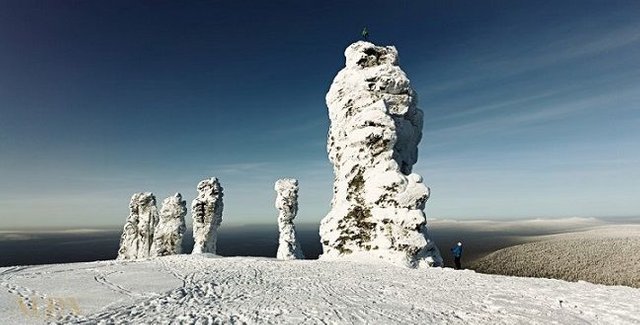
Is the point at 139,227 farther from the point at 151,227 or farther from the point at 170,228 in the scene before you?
the point at 170,228

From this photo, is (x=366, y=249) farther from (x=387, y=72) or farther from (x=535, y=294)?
(x=387, y=72)

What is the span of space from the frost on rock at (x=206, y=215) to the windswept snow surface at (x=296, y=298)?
73.8 ft

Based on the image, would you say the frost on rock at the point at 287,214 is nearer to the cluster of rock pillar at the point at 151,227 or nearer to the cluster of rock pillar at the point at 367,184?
the cluster of rock pillar at the point at 367,184

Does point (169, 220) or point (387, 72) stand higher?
point (387, 72)

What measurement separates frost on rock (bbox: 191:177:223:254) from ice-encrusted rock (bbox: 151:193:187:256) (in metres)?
1.55

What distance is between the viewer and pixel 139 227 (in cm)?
4559

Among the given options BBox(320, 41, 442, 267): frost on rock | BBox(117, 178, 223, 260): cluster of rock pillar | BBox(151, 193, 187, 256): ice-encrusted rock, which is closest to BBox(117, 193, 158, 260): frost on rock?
BBox(117, 178, 223, 260): cluster of rock pillar

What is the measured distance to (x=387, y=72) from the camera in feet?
109

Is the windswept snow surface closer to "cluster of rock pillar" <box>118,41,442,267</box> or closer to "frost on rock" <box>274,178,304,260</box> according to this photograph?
"cluster of rock pillar" <box>118,41,442,267</box>

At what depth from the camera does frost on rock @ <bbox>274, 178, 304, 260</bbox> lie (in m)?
43.7

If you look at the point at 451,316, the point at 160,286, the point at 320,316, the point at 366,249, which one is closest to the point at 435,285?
the point at 451,316

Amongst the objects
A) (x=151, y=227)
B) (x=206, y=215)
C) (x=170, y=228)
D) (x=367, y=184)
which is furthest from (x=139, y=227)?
(x=367, y=184)

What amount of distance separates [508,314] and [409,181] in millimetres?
16827

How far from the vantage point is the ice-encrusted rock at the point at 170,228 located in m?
41.3
